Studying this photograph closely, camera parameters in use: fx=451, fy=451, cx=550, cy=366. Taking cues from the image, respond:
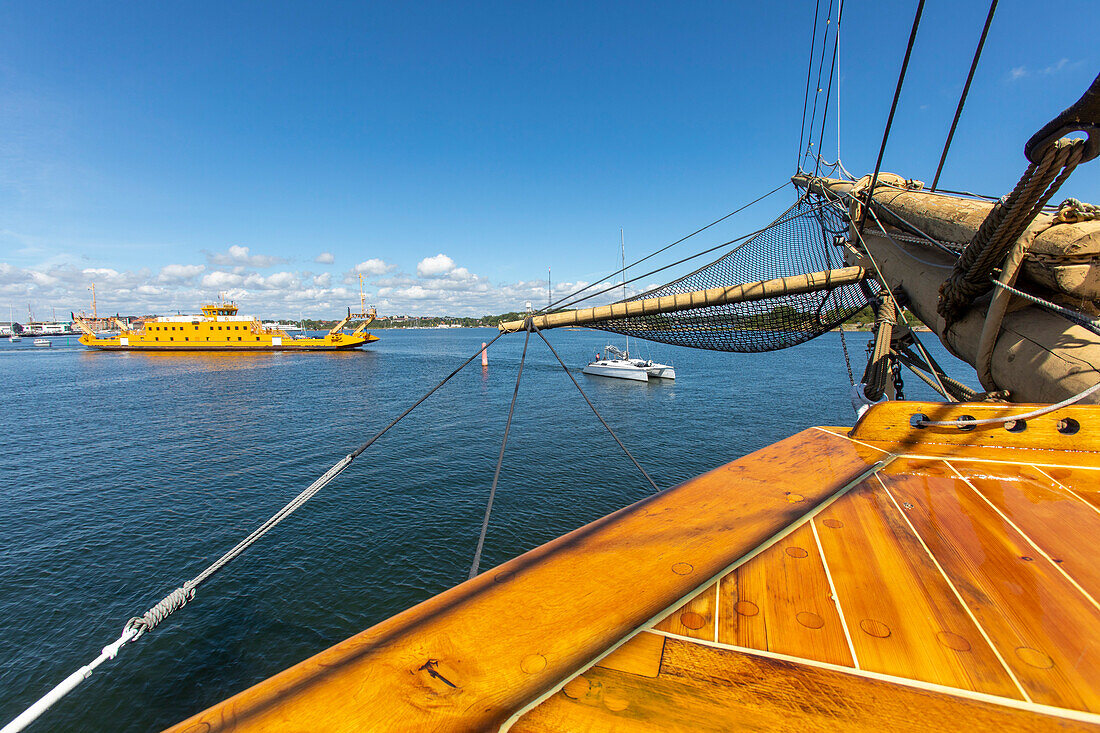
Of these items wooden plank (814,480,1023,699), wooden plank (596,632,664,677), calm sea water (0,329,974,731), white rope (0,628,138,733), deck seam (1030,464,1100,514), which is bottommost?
calm sea water (0,329,974,731)

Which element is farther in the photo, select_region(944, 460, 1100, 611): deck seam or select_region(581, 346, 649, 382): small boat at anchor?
select_region(581, 346, 649, 382): small boat at anchor

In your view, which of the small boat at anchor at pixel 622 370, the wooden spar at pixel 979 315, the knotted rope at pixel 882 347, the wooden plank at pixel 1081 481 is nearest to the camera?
the wooden plank at pixel 1081 481

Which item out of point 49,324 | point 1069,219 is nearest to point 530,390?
point 1069,219

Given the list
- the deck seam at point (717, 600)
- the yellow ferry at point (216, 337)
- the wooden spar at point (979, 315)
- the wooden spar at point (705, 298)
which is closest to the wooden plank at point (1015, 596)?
the deck seam at point (717, 600)

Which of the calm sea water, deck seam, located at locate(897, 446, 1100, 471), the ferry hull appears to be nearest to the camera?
deck seam, located at locate(897, 446, 1100, 471)

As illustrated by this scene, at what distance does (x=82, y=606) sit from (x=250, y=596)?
9.74ft

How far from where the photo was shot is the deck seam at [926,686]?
1.07 meters

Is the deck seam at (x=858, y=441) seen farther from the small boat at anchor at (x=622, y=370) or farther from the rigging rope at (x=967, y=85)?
the small boat at anchor at (x=622, y=370)

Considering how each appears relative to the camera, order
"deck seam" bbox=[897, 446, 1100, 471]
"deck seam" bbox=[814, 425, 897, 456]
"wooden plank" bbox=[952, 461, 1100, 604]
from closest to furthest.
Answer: "wooden plank" bbox=[952, 461, 1100, 604] → "deck seam" bbox=[897, 446, 1100, 471] → "deck seam" bbox=[814, 425, 897, 456]

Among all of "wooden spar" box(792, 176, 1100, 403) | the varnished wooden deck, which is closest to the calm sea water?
the varnished wooden deck

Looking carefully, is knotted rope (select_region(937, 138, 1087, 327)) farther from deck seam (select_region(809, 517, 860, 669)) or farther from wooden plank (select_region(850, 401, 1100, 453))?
deck seam (select_region(809, 517, 860, 669))

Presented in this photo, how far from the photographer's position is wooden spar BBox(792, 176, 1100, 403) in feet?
12.0

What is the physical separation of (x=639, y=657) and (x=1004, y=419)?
337 cm

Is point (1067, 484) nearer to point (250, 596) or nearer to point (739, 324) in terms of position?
point (739, 324)
